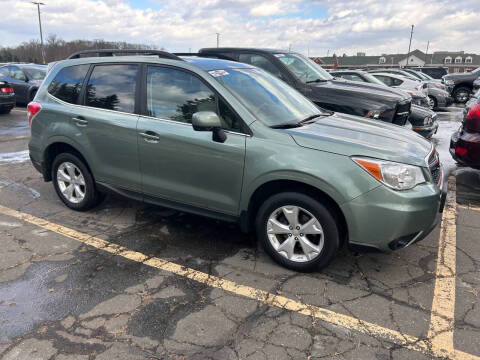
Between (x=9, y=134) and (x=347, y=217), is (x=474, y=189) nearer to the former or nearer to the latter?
(x=347, y=217)

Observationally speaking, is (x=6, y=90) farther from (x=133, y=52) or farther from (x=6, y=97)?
(x=133, y=52)

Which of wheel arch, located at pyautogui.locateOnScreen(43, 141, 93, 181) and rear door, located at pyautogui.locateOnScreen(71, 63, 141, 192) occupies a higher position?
rear door, located at pyautogui.locateOnScreen(71, 63, 141, 192)

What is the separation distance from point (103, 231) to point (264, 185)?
1909 mm

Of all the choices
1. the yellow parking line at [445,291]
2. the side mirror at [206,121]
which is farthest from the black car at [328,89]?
the side mirror at [206,121]

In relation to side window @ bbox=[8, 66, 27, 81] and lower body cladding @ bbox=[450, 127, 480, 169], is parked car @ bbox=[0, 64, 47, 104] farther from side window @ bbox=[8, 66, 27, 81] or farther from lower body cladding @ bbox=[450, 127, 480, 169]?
lower body cladding @ bbox=[450, 127, 480, 169]

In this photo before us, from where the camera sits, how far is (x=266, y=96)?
148 inches

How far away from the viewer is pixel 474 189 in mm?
5734

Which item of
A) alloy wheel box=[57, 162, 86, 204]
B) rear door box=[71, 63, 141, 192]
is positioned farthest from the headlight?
alloy wheel box=[57, 162, 86, 204]

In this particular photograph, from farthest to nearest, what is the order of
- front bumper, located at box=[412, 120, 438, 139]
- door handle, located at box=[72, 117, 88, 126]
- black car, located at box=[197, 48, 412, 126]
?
front bumper, located at box=[412, 120, 438, 139] → black car, located at box=[197, 48, 412, 126] → door handle, located at box=[72, 117, 88, 126]

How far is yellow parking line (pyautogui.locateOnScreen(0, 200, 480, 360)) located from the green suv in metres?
0.46

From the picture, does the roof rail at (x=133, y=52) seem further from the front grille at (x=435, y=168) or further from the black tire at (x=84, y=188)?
the front grille at (x=435, y=168)

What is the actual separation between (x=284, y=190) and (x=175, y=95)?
1.39m

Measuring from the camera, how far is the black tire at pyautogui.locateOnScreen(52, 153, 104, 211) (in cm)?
436

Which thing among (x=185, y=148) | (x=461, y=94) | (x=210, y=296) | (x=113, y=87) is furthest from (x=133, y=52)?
(x=461, y=94)
